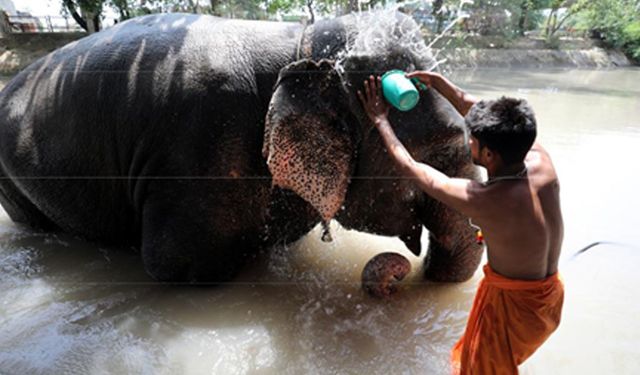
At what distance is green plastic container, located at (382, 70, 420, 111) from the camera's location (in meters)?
1.99

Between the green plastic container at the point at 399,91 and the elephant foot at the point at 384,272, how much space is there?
Result: 38.7 inches

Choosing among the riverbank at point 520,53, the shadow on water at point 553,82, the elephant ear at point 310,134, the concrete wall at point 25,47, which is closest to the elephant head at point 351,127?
the elephant ear at point 310,134

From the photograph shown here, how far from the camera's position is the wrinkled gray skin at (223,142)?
234 centimetres

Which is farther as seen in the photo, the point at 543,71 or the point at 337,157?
Result: the point at 543,71

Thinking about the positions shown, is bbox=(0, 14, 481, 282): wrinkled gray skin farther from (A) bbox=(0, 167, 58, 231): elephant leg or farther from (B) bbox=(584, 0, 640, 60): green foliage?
(B) bbox=(584, 0, 640, 60): green foliage

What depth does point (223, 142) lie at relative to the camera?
97.3 inches

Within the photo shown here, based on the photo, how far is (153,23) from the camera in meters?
2.86

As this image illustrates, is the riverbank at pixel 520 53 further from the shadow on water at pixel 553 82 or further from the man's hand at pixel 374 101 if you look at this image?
the man's hand at pixel 374 101

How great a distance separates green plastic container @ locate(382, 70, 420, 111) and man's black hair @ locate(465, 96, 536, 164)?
39 centimetres

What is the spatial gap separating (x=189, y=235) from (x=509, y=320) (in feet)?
5.38

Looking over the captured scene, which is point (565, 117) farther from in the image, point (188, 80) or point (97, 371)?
point (97, 371)

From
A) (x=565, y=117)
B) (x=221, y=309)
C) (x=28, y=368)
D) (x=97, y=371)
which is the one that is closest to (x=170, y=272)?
(x=221, y=309)

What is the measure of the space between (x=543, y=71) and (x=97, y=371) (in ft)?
66.2

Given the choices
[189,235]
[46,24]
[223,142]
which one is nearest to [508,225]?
[223,142]
